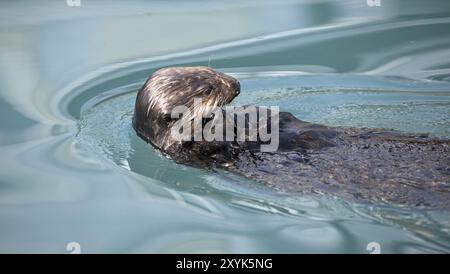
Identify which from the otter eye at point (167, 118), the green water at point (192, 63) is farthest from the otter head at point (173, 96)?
the green water at point (192, 63)

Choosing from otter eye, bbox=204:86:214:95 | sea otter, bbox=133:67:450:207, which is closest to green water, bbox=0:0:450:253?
sea otter, bbox=133:67:450:207

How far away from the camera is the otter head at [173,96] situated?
15.1 feet

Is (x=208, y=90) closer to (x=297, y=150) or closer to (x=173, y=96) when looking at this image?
(x=173, y=96)

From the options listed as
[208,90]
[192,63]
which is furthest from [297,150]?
[192,63]

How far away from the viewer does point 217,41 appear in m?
7.61

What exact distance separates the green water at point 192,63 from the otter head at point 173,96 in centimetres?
18

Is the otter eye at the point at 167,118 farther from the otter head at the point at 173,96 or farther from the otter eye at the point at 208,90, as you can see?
the otter eye at the point at 208,90

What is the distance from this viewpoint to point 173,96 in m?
4.62

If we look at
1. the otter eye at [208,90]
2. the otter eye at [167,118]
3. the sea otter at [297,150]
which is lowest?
the sea otter at [297,150]

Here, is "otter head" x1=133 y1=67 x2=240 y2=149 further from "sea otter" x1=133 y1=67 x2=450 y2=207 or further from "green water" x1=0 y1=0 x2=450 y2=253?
"green water" x1=0 y1=0 x2=450 y2=253

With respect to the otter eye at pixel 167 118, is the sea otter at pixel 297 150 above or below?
below

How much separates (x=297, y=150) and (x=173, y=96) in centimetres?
99

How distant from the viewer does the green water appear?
3.77m
